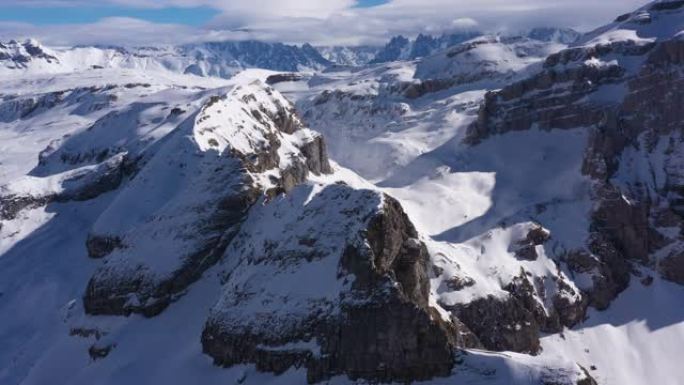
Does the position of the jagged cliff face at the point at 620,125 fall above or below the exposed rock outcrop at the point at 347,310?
below

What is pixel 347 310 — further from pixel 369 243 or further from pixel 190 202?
pixel 190 202

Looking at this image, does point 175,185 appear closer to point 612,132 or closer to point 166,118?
point 166,118

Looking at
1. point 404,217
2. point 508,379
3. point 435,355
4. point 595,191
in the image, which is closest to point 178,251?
point 404,217

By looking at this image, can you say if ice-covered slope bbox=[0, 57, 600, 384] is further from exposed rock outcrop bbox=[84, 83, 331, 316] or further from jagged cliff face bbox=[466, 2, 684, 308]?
jagged cliff face bbox=[466, 2, 684, 308]

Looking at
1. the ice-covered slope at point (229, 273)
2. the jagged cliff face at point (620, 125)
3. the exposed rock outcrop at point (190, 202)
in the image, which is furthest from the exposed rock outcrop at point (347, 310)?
the jagged cliff face at point (620, 125)

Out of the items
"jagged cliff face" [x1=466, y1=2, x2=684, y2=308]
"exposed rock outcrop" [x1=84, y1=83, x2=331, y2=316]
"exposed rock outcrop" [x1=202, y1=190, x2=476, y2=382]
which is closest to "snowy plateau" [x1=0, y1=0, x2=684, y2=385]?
"exposed rock outcrop" [x1=202, y1=190, x2=476, y2=382]

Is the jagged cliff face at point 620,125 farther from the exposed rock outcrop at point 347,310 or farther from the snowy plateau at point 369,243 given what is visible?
the exposed rock outcrop at point 347,310

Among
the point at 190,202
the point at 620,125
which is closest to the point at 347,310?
the point at 190,202
